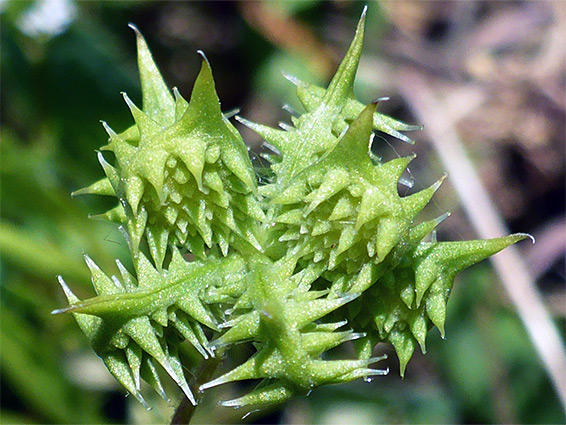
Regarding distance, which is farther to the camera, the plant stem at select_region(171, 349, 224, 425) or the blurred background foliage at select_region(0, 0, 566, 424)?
the blurred background foliage at select_region(0, 0, 566, 424)

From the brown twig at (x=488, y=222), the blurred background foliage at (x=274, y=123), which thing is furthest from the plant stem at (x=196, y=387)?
the brown twig at (x=488, y=222)

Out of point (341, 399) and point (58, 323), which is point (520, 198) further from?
point (58, 323)

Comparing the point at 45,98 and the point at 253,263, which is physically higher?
the point at 45,98

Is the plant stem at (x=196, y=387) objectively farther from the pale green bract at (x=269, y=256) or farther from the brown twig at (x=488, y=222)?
the brown twig at (x=488, y=222)

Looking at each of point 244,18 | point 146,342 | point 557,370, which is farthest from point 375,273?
point 244,18

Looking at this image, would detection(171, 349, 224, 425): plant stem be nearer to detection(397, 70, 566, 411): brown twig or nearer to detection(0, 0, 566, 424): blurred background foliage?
detection(0, 0, 566, 424): blurred background foliage

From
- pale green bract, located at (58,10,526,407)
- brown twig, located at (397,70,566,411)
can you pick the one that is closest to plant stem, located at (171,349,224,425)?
pale green bract, located at (58,10,526,407)
